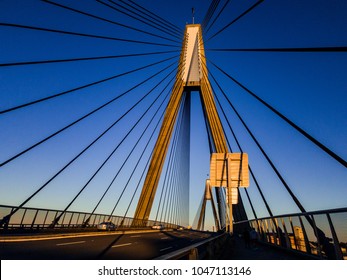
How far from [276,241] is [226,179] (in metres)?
5.14

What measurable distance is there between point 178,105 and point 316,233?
1681cm

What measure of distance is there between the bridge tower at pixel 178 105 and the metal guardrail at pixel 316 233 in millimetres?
8532

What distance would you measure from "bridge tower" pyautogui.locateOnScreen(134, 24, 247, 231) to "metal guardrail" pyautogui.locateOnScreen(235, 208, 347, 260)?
8.53 meters

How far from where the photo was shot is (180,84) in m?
22.2

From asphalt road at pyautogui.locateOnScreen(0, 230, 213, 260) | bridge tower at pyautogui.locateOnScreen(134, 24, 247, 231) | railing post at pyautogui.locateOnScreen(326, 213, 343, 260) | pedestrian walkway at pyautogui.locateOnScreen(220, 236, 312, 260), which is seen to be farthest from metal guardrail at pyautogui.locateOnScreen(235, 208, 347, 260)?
bridge tower at pyautogui.locateOnScreen(134, 24, 247, 231)

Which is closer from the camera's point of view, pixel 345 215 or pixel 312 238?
pixel 345 215

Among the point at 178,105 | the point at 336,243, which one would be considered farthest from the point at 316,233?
the point at 178,105

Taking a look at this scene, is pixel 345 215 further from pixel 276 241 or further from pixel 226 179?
pixel 226 179

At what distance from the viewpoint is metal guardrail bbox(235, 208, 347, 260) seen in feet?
16.1

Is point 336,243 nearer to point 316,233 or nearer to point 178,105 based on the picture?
point 316,233

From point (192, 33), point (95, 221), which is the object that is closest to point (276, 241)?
point (95, 221)

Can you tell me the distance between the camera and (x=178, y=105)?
858 inches

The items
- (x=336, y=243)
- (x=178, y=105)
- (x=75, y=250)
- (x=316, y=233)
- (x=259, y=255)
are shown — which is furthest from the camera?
(x=178, y=105)
